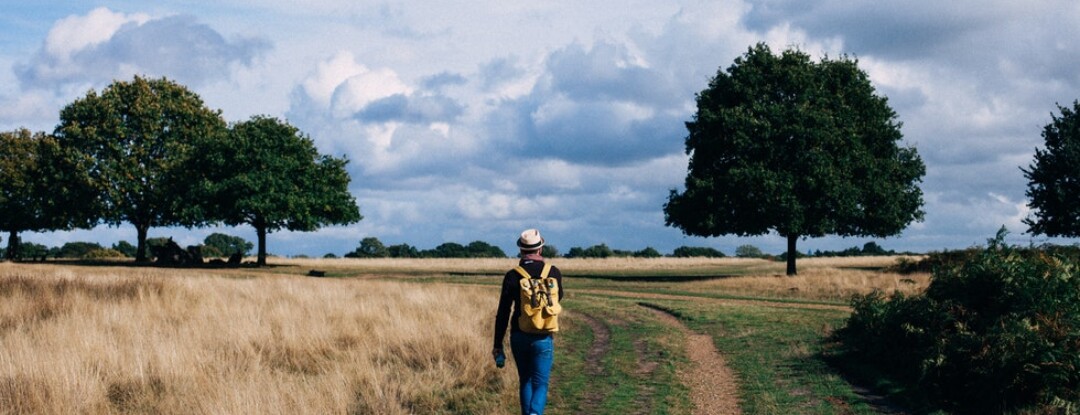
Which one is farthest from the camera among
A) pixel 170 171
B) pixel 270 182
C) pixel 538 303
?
pixel 170 171

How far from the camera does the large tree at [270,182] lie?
5678 centimetres

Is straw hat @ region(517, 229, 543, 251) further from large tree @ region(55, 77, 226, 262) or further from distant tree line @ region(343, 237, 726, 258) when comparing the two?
distant tree line @ region(343, 237, 726, 258)

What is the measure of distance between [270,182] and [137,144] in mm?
12182

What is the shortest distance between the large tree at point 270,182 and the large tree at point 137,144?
1.99 metres

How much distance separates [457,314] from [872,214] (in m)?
33.0

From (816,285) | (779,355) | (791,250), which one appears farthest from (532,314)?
(791,250)

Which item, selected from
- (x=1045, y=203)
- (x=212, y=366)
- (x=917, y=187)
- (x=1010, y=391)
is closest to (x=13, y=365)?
(x=212, y=366)

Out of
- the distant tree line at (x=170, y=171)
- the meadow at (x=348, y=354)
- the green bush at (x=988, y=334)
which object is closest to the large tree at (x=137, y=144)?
the distant tree line at (x=170, y=171)

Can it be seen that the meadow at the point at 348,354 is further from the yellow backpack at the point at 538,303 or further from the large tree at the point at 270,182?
the large tree at the point at 270,182

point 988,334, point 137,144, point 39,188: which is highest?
point 137,144

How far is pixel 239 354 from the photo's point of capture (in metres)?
14.5

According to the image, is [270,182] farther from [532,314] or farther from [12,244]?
[532,314]

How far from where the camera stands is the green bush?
11.6m

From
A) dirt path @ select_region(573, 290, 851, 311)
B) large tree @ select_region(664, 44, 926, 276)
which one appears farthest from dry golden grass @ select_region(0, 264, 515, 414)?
large tree @ select_region(664, 44, 926, 276)
